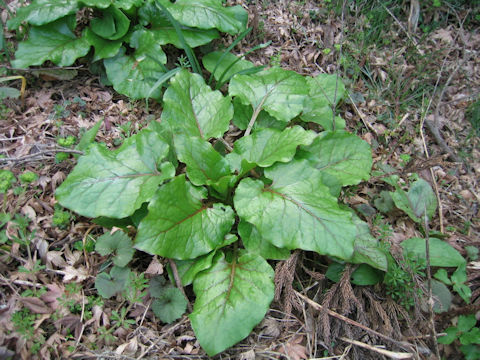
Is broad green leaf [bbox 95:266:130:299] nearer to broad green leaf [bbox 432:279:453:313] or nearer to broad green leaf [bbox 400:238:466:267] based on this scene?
broad green leaf [bbox 400:238:466:267]

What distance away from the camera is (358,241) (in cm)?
219

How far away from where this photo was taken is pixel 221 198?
2.35 metres

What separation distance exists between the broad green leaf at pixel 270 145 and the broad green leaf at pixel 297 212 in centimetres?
10

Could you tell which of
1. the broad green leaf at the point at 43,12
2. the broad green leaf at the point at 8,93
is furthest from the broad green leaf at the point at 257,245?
the broad green leaf at the point at 43,12

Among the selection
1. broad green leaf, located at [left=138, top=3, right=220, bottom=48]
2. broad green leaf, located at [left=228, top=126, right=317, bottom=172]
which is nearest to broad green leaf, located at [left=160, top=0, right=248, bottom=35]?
broad green leaf, located at [left=138, top=3, right=220, bottom=48]

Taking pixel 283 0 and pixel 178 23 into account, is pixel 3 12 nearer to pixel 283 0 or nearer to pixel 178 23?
pixel 178 23

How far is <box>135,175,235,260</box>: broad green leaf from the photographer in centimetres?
186

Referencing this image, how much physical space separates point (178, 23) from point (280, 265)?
2.07m

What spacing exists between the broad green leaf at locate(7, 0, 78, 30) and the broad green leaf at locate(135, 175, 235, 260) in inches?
68.7

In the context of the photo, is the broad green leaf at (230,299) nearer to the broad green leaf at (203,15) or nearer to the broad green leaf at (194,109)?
the broad green leaf at (194,109)

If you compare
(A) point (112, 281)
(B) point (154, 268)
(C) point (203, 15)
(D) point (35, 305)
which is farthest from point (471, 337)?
(C) point (203, 15)

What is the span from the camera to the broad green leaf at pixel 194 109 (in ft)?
7.89

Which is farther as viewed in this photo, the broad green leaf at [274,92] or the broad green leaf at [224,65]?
the broad green leaf at [224,65]

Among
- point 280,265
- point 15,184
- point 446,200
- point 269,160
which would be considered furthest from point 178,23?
point 446,200
